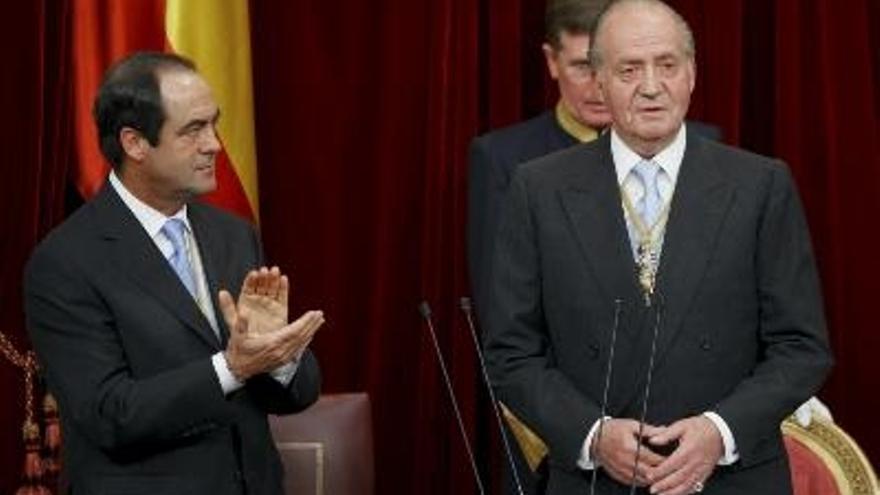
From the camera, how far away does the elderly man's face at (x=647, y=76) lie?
8.27ft

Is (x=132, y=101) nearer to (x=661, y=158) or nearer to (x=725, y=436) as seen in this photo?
(x=661, y=158)

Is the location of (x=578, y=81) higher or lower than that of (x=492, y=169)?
higher

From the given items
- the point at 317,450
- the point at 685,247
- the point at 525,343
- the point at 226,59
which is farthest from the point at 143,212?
the point at 226,59

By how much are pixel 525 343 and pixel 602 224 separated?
22 cm

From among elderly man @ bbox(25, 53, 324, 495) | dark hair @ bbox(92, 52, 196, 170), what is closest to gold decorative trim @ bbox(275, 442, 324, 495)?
elderly man @ bbox(25, 53, 324, 495)

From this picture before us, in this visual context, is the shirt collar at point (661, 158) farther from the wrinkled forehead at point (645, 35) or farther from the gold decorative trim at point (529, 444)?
the gold decorative trim at point (529, 444)

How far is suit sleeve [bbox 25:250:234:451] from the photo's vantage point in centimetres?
267

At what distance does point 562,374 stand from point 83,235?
885mm

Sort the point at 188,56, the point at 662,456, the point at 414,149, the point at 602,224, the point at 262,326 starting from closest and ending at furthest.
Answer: the point at 662,456 < the point at 602,224 < the point at 262,326 < the point at 188,56 < the point at 414,149

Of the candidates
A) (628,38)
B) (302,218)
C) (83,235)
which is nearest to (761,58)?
(302,218)

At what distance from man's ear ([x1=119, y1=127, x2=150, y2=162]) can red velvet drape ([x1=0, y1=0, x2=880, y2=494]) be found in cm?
121

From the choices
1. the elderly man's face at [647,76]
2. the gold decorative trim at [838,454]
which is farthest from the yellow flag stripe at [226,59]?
the elderly man's face at [647,76]

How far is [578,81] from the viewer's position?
11.3 ft

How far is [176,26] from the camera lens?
152 inches
